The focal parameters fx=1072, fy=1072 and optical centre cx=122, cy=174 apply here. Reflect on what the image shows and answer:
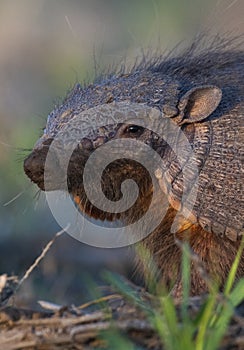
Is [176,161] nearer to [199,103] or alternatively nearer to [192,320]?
[199,103]

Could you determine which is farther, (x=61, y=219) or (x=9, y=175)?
(x=9, y=175)

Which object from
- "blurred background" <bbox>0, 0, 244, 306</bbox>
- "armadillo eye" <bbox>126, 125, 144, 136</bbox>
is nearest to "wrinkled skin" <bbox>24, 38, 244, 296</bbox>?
"armadillo eye" <bbox>126, 125, 144, 136</bbox>

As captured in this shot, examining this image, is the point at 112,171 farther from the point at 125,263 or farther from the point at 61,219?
the point at 125,263

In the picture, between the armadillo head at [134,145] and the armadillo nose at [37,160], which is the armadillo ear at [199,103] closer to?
the armadillo head at [134,145]

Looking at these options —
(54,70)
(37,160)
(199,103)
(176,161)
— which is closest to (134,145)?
(176,161)

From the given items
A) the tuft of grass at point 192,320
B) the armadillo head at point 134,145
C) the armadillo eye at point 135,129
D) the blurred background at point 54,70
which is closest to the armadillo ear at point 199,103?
the armadillo head at point 134,145

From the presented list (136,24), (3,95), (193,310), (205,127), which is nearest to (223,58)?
(205,127)

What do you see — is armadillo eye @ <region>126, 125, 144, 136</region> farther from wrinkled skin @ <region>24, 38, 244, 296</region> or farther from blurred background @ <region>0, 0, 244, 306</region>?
blurred background @ <region>0, 0, 244, 306</region>
